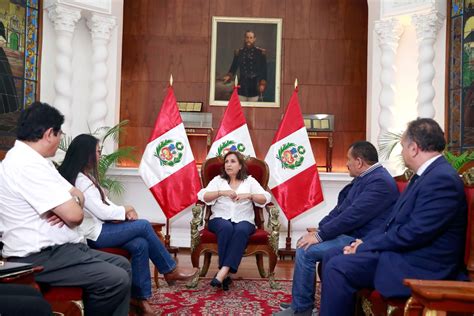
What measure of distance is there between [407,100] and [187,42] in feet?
10.8

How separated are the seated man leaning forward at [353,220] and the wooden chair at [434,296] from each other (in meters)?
0.57

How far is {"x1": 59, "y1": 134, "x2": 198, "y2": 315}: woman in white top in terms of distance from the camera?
10.9ft

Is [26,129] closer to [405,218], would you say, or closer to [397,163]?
[405,218]

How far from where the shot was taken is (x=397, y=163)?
651 centimetres

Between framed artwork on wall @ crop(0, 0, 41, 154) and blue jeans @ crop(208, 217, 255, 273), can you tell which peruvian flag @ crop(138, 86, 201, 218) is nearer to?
blue jeans @ crop(208, 217, 255, 273)

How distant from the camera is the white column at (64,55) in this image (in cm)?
663

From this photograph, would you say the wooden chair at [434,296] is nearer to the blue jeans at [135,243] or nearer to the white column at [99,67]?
the blue jeans at [135,243]

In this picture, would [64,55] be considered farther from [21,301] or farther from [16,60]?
[21,301]

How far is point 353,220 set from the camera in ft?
11.4

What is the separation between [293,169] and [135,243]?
3.00 metres

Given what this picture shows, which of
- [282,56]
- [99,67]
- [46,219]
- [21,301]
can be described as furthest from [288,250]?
[21,301]

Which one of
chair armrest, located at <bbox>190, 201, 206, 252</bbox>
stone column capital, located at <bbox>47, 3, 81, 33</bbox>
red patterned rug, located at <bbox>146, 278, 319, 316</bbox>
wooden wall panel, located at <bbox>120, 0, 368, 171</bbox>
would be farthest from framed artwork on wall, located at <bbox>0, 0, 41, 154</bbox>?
red patterned rug, located at <bbox>146, 278, 319, 316</bbox>

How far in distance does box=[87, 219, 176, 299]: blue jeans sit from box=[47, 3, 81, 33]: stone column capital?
3.87 metres

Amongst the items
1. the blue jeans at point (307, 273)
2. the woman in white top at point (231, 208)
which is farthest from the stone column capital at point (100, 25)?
the blue jeans at point (307, 273)
